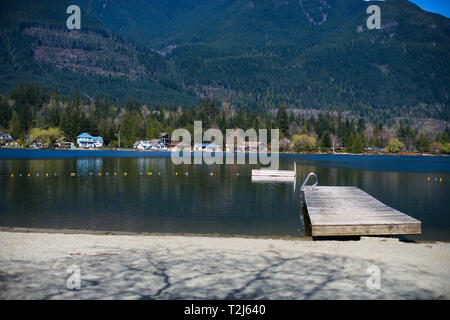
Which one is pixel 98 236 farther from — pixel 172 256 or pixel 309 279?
pixel 309 279

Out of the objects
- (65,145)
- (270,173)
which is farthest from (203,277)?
(65,145)

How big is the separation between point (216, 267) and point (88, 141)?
19466 cm

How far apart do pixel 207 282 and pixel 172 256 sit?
9.79ft

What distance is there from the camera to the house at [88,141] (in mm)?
190625

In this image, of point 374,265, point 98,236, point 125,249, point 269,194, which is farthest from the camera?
point 269,194

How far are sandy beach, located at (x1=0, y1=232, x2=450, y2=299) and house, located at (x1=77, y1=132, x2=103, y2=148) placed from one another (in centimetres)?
18383

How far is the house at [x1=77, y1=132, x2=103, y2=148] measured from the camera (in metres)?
191

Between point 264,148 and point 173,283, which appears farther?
point 264,148

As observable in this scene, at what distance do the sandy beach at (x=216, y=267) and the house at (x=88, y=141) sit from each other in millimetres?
183832

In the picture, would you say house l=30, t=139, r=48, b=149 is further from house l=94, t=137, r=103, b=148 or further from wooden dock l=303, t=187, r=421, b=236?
wooden dock l=303, t=187, r=421, b=236

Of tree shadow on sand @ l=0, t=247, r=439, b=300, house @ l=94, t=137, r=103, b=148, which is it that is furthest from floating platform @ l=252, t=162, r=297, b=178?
house @ l=94, t=137, r=103, b=148

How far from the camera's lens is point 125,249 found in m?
13.5
